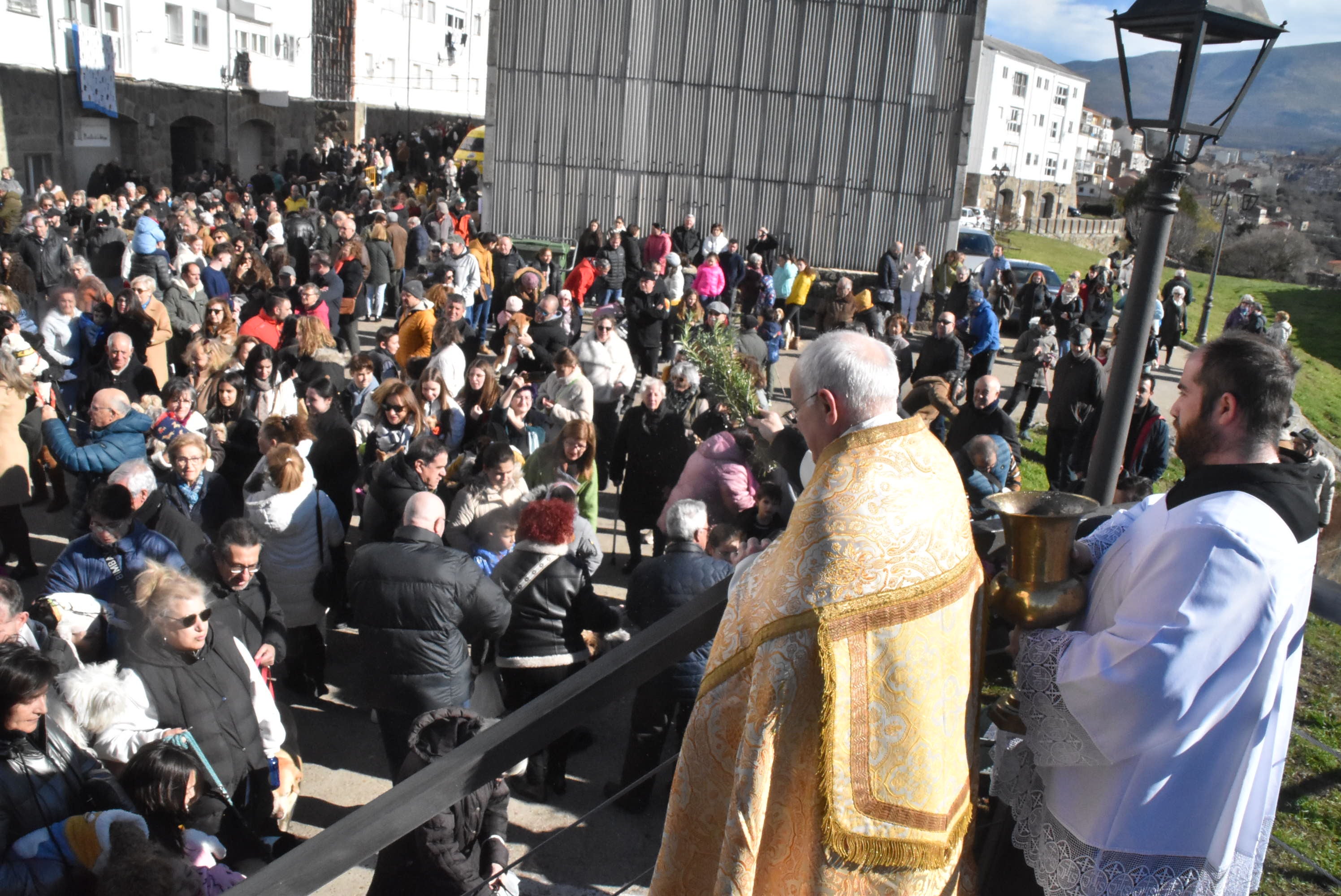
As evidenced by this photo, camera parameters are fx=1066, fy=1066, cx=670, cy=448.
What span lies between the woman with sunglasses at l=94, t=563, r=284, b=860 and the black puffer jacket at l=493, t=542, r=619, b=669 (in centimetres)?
124

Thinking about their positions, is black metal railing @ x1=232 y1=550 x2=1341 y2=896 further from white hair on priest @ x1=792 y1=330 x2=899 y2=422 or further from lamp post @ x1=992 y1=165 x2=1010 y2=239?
lamp post @ x1=992 y1=165 x2=1010 y2=239

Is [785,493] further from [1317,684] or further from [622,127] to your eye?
[622,127]

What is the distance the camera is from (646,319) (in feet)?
39.9

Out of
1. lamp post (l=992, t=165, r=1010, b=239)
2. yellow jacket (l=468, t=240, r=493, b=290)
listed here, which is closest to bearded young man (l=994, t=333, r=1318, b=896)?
yellow jacket (l=468, t=240, r=493, b=290)

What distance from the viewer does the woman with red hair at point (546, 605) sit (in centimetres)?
490

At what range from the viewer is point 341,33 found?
116 ft

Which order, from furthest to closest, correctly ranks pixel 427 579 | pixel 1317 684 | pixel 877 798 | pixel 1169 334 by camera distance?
1. pixel 1169 334
2. pixel 1317 684
3. pixel 427 579
4. pixel 877 798

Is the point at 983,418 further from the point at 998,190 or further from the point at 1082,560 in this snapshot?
the point at 998,190

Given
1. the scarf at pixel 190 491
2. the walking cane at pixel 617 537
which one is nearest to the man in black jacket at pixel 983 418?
the walking cane at pixel 617 537

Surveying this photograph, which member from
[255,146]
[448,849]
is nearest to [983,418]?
[448,849]

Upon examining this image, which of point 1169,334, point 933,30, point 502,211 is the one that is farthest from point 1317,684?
point 502,211

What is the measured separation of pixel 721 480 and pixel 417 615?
2432mm

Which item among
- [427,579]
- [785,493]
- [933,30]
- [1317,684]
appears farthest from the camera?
[933,30]

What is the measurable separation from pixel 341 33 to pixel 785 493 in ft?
114
